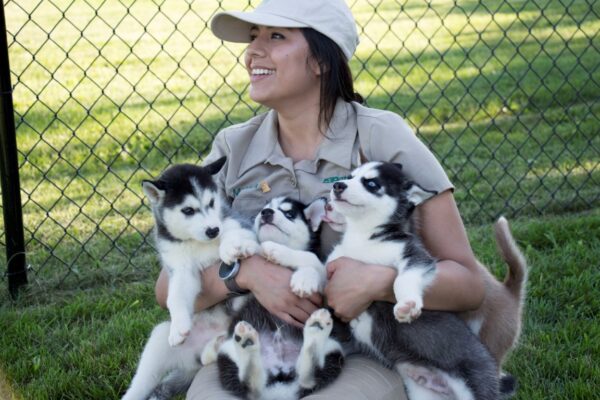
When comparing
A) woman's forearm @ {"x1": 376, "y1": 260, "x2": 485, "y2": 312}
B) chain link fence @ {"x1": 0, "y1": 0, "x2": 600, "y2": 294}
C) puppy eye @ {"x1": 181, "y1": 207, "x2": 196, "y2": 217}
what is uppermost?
puppy eye @ {"x1": 181, "y1": 207, "x2": 196, "y2": 217}

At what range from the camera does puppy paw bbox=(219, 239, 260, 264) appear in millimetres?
3324

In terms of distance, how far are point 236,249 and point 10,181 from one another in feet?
7.00

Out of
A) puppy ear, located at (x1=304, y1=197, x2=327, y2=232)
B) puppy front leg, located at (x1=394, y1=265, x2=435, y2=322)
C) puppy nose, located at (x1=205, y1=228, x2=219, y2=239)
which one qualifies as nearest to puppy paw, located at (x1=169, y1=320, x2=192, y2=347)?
puppy nose, located at (x1=205, y1=228, x2=219, y2=239)

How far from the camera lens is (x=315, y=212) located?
349 cm

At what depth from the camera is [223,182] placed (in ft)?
12.5

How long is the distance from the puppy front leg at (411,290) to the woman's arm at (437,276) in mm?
45

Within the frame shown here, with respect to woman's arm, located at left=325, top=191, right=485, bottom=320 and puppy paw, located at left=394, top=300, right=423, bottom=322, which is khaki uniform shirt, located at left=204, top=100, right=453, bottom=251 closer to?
woman's arm, located at left=325, top=191, right=485, bottom=320

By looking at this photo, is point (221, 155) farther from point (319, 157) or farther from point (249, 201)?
point (319, 157)

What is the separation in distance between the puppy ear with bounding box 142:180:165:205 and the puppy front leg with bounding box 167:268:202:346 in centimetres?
31

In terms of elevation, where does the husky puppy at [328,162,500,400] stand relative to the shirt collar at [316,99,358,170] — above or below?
below

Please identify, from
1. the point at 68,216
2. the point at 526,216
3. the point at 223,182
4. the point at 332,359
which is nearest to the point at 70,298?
the point at 68,216

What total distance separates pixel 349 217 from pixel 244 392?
78cm

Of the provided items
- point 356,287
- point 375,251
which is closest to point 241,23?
point 375,251

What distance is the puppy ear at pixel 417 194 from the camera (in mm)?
3191
